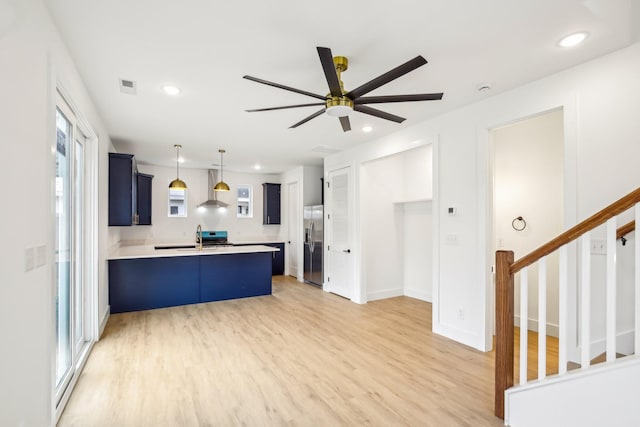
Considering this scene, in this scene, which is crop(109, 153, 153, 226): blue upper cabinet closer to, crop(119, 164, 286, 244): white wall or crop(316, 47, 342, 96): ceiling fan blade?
crop(119, 164, 286, 244): white wall

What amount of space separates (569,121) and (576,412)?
2253mm

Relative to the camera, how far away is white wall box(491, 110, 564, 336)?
3.75 m

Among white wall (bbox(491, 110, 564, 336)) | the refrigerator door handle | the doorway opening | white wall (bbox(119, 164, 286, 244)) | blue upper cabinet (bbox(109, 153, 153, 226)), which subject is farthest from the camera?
white wall (bbox(119, 164, 286, 244))

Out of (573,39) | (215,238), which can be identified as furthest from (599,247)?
(215,238)

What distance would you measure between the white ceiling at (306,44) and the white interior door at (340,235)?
219 centimetres

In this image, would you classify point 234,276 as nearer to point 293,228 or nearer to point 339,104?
point 293,228

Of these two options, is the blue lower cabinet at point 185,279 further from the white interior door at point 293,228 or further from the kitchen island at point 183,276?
the white interior door at point 293,228

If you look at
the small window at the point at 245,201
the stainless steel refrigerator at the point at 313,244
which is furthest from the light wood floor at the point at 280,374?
the small window at the point at 245,201

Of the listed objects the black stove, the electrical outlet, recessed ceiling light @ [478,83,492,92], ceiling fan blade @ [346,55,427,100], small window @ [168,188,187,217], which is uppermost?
recessed ceiling light @ [478,83,492,92]

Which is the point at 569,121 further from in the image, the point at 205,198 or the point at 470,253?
the point at 205,198

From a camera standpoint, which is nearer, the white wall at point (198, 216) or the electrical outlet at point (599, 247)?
the electrical outlet at point (599, 247)

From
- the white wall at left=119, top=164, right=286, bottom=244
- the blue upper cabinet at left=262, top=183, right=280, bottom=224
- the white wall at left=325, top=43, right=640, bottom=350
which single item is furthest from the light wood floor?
the blue upper cabinet at left=262, top=183, right=280, bottom=224

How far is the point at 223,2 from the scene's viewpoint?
1.85 metres

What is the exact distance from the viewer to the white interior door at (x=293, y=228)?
303 inches
